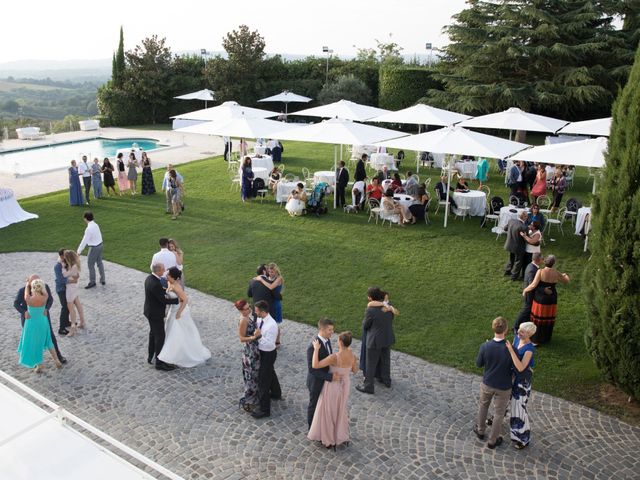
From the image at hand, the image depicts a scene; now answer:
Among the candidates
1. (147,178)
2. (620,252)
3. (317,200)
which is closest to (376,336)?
(620,252)

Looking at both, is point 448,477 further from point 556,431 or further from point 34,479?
point 34,479

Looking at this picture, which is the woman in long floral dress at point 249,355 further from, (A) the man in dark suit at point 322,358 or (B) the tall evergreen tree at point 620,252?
(B) the tall evergreen tree at point 620,252

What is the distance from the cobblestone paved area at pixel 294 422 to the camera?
6.50m

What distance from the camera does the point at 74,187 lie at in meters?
18.0

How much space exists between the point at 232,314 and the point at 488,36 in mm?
27866

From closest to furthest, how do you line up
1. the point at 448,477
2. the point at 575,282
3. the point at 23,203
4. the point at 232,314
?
the point at 448,477 → the point at 232,314 → the point at 575,282 → the point at 23,203

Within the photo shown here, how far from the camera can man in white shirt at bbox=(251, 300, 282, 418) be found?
7137mm

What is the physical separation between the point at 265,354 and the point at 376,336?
156 cm

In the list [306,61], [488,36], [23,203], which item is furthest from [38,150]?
[488,36]

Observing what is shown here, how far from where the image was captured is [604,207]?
7.47 metres

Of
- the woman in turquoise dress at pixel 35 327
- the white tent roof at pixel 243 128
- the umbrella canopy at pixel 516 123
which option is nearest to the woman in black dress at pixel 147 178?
the white tent roof at pixel 243 128

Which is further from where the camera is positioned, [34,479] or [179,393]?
[179,393]

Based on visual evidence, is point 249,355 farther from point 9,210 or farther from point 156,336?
point 9,210

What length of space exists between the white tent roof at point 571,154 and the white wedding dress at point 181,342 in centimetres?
919
